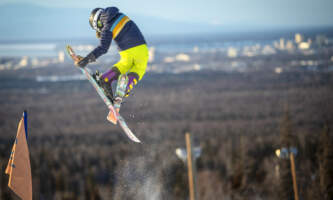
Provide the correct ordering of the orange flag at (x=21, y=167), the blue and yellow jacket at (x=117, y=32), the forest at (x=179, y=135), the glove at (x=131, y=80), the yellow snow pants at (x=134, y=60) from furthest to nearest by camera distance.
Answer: the forest at (x=179, y=135) → the glove at (x=131, y=80) → the yellow snow pants at (x=134, y=60) → the blue and yellow jacket at (x=117, y=32) → the orange flag at (x=21, y=167)

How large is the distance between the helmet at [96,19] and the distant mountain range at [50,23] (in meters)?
0.16

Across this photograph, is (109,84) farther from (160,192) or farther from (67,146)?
(67,146)

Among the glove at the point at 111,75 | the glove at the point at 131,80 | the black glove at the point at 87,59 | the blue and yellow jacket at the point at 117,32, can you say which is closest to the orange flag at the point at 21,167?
the black glove at the point at 87,59

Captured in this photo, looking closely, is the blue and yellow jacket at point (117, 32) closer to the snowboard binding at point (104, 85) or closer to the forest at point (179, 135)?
the snowboard binding at point (104, 85)

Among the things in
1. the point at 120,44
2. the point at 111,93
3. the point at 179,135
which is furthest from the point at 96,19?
the point at 179,135

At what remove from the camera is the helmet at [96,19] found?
18.0 ft

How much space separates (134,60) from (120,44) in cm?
38

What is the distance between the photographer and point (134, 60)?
5961 mm

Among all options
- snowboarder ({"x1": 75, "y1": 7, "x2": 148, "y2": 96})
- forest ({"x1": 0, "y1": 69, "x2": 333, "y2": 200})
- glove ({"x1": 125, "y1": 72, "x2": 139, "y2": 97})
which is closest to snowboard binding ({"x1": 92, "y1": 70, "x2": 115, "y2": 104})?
snowboarder ({"x1": 75, "y1": 7, "x2": 148, "y2": 96})

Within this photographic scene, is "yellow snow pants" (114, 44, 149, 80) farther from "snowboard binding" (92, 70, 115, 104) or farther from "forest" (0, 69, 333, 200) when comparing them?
"forest" (0, 69, 333, 200)

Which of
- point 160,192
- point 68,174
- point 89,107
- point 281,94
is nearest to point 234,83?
point 281,94

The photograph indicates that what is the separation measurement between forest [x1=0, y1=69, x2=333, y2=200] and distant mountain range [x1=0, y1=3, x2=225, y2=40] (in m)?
2.53

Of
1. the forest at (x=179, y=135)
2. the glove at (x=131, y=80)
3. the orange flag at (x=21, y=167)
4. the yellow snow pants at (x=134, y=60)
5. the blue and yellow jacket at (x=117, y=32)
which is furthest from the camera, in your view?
the forest at (x=179, y=135)

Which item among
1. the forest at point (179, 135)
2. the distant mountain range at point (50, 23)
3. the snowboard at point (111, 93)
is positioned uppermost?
the distant mountain range at point (50, 23)
